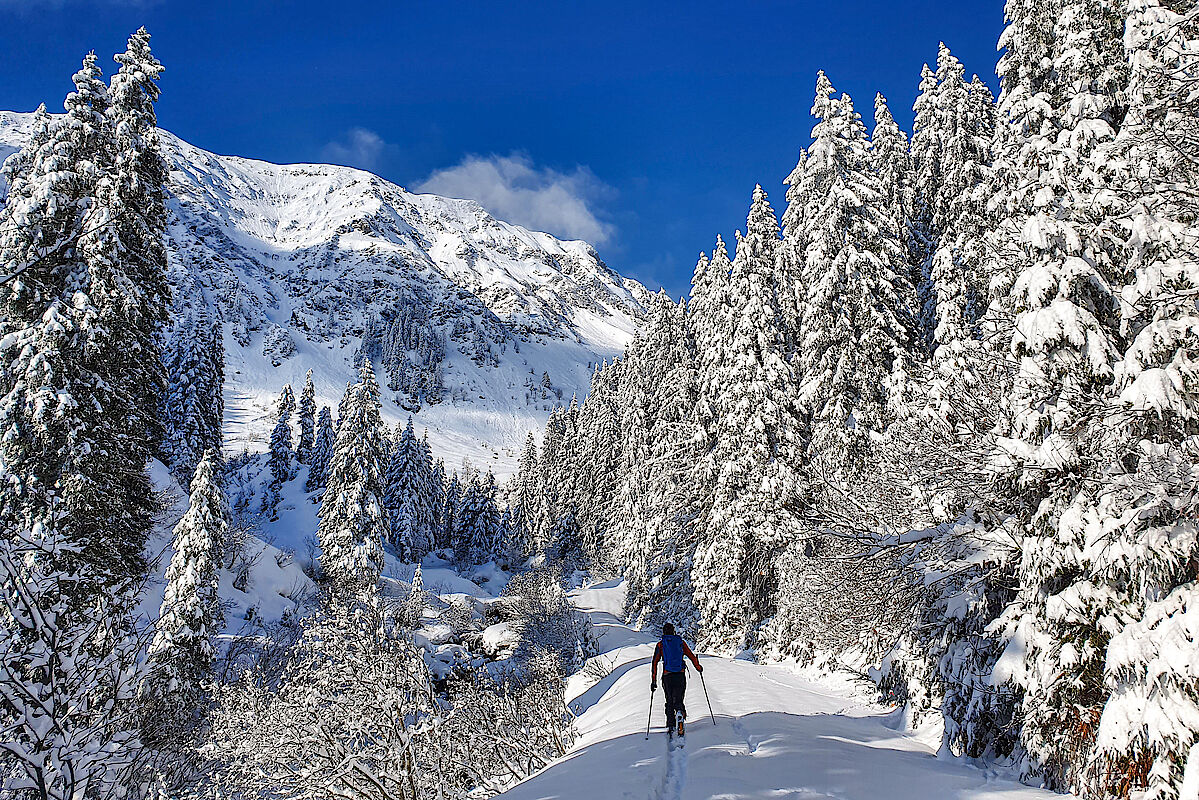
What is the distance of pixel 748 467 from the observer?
2111 cm

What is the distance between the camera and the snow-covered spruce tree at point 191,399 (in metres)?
39.9

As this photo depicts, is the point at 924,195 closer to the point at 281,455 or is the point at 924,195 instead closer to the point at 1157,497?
the point at 1157,497

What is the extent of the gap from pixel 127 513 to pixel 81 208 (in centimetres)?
595

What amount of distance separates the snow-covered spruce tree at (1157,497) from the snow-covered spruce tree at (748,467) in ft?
42.6

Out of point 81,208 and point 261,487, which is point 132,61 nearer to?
point 81,208

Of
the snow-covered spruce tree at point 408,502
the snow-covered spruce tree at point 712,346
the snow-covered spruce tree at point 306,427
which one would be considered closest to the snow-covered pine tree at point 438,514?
the snow-covered spruce tree at point 408,502

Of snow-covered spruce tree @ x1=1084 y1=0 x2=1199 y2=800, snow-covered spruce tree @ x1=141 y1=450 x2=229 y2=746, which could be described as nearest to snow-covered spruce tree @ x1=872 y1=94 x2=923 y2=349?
snow-covered spruce tree @ x1=1084 y1=0 x2=1199 y2=800

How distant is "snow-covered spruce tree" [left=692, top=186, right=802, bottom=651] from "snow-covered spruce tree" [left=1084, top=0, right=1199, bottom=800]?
1298 centimetres

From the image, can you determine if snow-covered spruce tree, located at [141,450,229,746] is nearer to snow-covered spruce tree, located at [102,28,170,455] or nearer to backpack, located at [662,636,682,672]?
snow-covered spruce tree, located at [102,28,170,455]

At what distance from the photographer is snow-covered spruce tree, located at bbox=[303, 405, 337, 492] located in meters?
62.8

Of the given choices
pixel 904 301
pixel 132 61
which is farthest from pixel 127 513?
pixel 904 301

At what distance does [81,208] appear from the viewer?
12391 millimetres

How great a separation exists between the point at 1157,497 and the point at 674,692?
20.5 feet

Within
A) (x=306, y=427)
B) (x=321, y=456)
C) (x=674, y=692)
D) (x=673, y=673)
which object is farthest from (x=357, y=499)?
(x=306, y=427)
